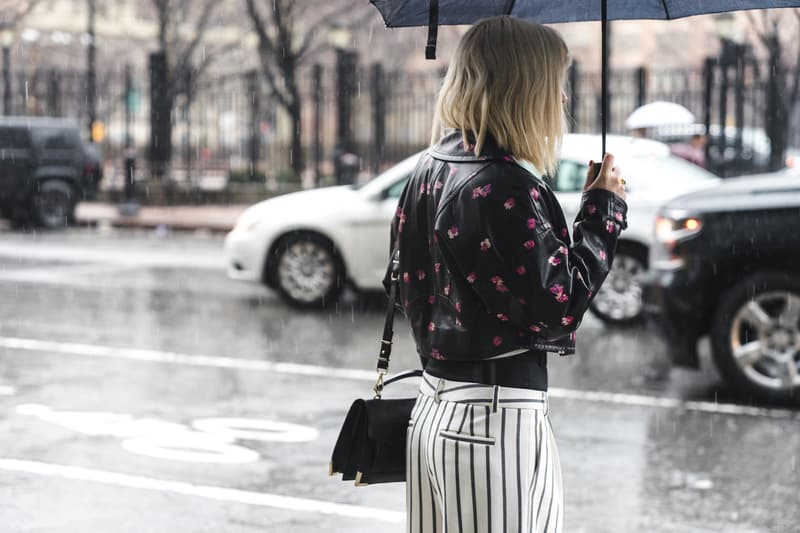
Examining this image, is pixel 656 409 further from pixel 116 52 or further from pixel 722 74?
pixel 116 52

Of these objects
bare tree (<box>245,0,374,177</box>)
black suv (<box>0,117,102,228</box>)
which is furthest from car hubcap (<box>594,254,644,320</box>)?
bare tree (<box>245,0,374,177</box>)

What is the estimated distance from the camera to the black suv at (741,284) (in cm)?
774

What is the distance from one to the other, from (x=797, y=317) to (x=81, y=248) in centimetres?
1294

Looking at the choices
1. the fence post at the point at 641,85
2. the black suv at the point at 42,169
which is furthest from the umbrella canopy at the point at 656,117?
the black suv at the point at 42,169

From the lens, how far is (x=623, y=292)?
37.1 ft

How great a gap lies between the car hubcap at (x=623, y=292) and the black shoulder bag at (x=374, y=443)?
834cm

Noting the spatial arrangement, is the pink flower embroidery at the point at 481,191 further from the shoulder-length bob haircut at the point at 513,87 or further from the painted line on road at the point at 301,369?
the painted line on road at the point at 301,369

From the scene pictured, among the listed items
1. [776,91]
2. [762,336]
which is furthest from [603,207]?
[776,91]

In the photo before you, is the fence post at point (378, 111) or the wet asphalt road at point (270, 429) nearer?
the wet asphalt road at point (270, 429)

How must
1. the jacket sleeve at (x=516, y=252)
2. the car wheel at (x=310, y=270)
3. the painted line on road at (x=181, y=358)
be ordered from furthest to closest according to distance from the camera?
the car wheel at (x=310, y=270) → the painted line on road at (x=181, y=358) → the jacket sleeve at (x=516, y=252)

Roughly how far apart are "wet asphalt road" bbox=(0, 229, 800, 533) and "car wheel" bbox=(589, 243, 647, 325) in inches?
8.4

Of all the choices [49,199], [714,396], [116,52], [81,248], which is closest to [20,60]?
[116,52]

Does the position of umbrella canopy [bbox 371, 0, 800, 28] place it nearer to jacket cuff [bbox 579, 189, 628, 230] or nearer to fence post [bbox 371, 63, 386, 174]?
jacket cuff [bbox 579, 189, 628, 230]

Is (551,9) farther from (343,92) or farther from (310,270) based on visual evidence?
(343,92)
